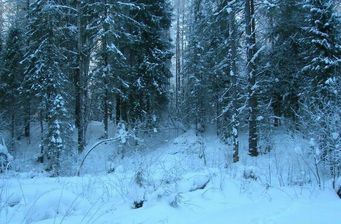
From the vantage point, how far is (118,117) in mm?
23469

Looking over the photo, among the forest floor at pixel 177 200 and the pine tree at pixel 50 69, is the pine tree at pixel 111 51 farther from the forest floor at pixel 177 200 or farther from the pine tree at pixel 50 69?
the forest floor at pixel 177 200

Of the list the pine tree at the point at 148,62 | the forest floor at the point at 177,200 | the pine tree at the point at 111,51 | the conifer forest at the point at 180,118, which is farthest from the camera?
the pine tree at the point at 148,62

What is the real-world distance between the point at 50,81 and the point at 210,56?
10856 millimetres

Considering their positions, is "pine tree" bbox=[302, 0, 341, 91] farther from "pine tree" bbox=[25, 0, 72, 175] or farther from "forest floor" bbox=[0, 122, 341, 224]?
"pine tree" bbox=[25, 0, 72, 175]

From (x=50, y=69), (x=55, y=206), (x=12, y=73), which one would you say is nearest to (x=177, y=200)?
(x=55, y=206)

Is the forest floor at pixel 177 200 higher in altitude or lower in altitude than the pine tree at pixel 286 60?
lower

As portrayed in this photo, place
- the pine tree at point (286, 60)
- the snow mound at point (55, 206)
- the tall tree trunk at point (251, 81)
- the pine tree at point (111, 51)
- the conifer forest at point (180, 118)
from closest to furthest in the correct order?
the snow mound at point (55, 206), the conifer forest at point (180, 118), the tall tree trunk at point (251, 81), the pine tree at point (286, 60), the pine tree at point (111, 51)

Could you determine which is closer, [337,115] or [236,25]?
[337,115]

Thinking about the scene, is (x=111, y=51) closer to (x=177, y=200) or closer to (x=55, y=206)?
(x=55, y=206)

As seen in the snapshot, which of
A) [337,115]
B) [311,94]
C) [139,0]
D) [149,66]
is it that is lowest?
[337,115]

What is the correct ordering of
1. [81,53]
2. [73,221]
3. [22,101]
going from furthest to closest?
1. [22,101]
2. [81,53]
3. [73,221]

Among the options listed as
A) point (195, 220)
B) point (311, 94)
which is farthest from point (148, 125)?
point (195, 220)

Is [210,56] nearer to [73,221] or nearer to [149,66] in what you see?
[149,66]

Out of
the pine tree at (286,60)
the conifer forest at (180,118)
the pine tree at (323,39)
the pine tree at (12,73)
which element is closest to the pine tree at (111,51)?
the conifer forest at (180,118)
